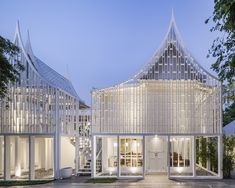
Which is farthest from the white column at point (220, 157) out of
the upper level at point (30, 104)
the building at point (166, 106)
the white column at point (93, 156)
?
the upper level at point (30, 104)

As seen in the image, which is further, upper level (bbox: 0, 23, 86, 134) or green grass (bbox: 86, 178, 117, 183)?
upper level (bbox: 0, 23, 86, 134)

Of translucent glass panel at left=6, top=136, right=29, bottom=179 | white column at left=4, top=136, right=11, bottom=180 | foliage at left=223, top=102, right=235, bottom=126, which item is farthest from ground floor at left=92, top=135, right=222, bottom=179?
foliage at left=223, top=102, right=235, bottom=126

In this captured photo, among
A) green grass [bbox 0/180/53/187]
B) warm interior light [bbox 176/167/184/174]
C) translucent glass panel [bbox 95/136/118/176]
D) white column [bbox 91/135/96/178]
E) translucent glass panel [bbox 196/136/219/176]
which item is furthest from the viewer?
translucent glass panel [bbox 95/136/118/176]

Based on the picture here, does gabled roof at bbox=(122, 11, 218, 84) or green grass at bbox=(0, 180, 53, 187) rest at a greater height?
gabled roof at bbox=(122, 11, 218, 84)

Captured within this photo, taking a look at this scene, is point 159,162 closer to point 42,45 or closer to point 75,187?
point 75,187

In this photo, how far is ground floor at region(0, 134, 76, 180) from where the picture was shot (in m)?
22.8

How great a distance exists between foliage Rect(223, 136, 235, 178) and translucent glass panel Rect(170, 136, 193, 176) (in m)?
1.83

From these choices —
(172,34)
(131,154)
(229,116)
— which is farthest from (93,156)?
(229,116)

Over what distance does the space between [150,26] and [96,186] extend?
8035cm

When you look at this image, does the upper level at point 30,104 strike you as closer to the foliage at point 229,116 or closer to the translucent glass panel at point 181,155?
the translucent glass panel at point 181,155

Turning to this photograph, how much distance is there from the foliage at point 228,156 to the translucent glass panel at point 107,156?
18.4ft

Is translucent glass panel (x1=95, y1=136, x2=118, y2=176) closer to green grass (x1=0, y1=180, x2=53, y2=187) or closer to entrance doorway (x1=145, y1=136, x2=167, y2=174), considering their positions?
entrance doorway (x1=145, y1=136, x2=167, y2=174)

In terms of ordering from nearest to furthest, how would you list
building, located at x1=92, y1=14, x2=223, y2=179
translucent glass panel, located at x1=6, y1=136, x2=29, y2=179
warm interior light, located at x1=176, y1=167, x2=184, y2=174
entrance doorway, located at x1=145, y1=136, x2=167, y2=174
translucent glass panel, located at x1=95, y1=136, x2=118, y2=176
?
1. building, located at x1=92, y1=14, x2=223, y2=179
2. translucent glass panel, located at x1=6, y1=136, x2=29, y2=179
3. warm interior light, located at x1=176, y1=167, x2=184, y2=174
4. translucent glass panel, located at x1=95, y1=136, x2=118, y2=176
5. entrance doorway, located at x1=145, y1=136, x2=167, y2=174

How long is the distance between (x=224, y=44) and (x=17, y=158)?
1605 cm
